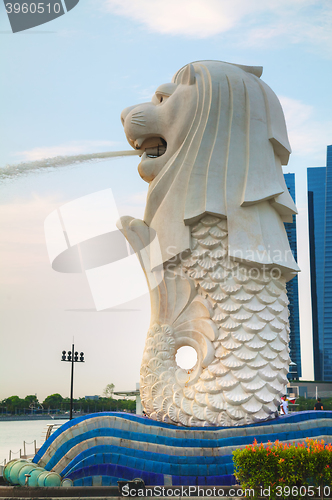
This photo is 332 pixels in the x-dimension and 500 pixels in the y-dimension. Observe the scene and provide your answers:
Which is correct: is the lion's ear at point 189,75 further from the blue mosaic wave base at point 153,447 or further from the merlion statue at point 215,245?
the blue mosaic wave base at point 153,447

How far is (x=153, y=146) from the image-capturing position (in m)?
12.0

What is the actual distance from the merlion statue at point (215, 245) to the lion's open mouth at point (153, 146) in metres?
0.37

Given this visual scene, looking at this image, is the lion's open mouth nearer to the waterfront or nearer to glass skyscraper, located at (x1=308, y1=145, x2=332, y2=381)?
the waterfront

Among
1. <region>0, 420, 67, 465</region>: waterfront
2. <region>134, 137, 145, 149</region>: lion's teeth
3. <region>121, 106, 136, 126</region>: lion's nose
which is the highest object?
<region>121, 106, 136, 126</region>: lion's nose

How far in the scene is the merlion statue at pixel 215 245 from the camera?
10.1 metres

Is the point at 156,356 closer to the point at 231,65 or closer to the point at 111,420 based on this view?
the point at 111,420

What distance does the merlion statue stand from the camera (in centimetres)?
1005

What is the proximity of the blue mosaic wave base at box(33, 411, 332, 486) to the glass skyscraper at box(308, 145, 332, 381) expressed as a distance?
191 feet

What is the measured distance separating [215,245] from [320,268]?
59018mm

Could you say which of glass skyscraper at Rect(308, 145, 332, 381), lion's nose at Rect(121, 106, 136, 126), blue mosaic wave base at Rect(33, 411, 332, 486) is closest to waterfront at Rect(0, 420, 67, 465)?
blue mosaic wave base at Rect(33, 411, 332, 486)

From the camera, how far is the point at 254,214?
10836 millimetres

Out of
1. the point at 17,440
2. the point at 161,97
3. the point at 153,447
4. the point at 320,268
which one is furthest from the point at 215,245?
the point at 320,268

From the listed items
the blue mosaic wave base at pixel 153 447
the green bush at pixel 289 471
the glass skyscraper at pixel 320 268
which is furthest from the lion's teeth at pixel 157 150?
the glass skyscraper at pixel 320 268

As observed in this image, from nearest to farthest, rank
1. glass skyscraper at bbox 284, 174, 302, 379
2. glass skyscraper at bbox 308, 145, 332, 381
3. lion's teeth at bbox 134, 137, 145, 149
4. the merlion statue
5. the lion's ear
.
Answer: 1. the merlion statue
2. the lion's ear
3. lion's teeth at bbox 134, 137, 145, 149
4. glass skyscraper at bbox 284, 174, 302, 379
5. glass skyscraper at bbox 308, 145, 332, 381
